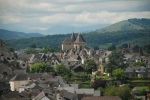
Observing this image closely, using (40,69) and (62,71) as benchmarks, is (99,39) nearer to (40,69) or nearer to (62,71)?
(40,69)

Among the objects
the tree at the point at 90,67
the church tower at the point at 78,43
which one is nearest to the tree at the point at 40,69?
the tree at the point at 90,67

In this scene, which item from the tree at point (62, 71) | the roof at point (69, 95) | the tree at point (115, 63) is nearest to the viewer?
the roof at point (69, 95)

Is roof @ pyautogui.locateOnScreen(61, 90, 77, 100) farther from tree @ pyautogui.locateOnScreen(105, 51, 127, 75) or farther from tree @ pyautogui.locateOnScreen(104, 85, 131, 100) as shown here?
tree @ pyautogui.locateOnScreen(105, 51, 127, 75)

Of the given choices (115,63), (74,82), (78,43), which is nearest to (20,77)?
(74,82)

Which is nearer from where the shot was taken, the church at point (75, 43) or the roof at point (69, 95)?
the roof at point (69, 95)

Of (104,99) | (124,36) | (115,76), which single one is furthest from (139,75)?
(124,36)

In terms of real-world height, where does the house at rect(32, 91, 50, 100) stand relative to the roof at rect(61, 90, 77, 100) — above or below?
above

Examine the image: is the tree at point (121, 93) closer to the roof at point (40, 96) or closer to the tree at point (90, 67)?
the roof at point (40, 96)

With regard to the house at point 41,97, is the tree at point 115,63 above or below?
below

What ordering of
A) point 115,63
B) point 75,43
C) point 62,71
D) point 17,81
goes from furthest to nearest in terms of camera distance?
point 75,43
point 115,63
point 62,71
point 17,81

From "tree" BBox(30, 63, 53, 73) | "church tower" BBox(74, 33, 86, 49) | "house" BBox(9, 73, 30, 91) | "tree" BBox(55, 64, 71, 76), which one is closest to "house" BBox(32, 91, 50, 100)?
"house" BBox(9, 73, 30, 91)

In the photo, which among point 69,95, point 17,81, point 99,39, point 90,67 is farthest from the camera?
point 99,39

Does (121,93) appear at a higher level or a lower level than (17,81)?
lower

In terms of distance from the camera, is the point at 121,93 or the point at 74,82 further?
the point at 74,82
